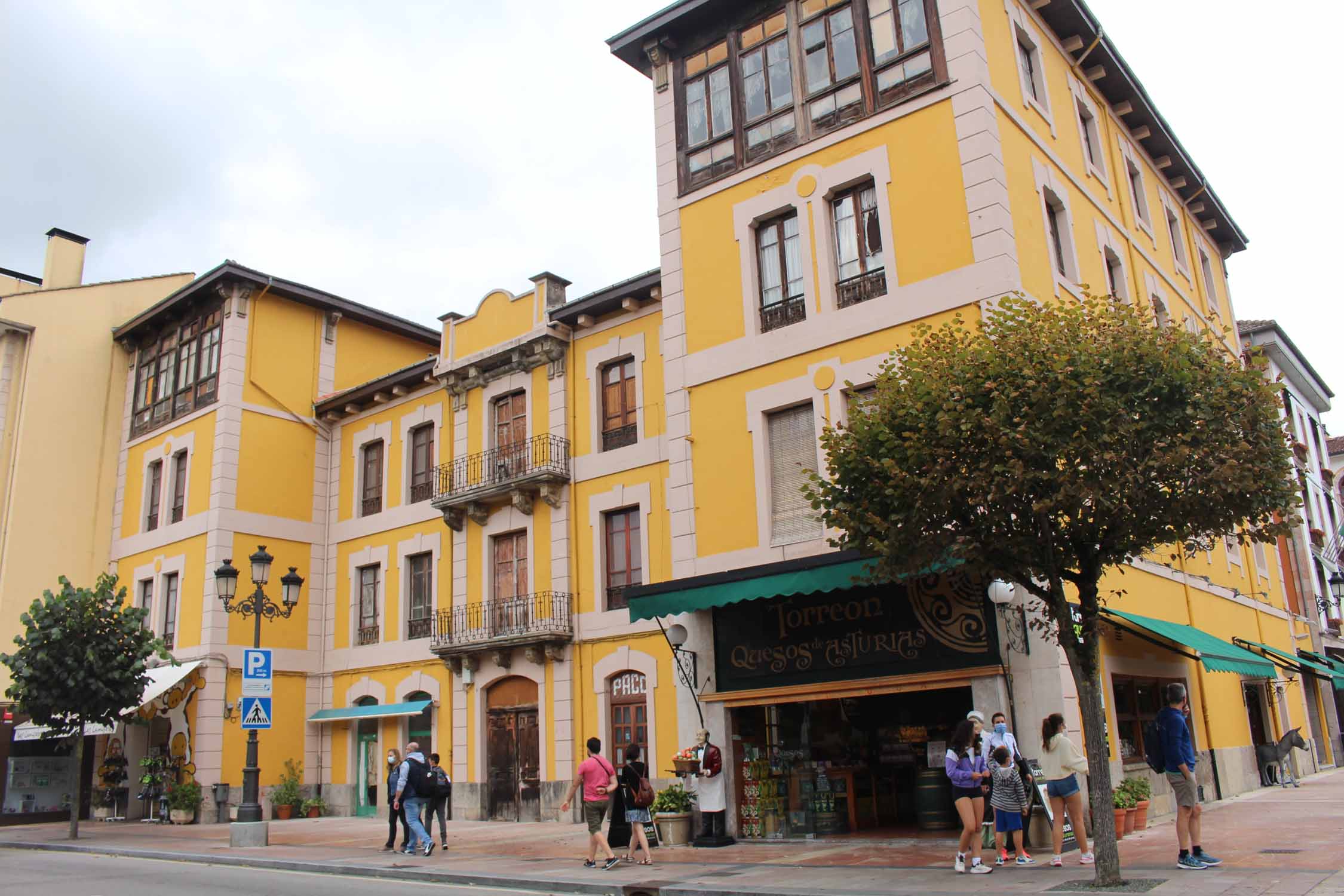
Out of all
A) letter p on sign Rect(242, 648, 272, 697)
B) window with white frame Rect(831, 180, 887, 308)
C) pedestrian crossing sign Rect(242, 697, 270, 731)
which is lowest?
pedestrian crossing sign Rect(242, 697, 270, 731)

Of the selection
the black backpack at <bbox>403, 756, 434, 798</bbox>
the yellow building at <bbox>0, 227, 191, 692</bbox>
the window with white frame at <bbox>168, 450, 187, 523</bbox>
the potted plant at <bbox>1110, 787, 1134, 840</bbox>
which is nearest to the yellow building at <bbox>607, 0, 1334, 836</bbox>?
the potted plant at <bbox>1110, 787, 1134, 840</bbox>

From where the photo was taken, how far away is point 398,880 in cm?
1352

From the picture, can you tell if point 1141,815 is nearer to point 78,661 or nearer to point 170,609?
point 78,661

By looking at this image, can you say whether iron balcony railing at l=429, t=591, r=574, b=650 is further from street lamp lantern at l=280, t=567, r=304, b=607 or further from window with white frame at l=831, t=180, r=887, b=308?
window with white frame at l=831, t=180, r=887, b=308

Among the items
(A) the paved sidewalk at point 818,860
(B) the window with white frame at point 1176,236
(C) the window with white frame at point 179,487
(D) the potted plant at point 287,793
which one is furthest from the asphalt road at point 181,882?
(B) the window with white frame at point 1176,236

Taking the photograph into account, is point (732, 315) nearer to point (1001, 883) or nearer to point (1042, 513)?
point (1042, 513)

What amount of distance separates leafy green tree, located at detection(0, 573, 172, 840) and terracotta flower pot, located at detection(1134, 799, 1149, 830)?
18.9m

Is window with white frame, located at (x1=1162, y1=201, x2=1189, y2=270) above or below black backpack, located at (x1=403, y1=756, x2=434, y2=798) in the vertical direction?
above

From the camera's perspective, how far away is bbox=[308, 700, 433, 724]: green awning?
24422mm

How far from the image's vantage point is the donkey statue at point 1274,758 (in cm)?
2055

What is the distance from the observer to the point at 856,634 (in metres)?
14.4

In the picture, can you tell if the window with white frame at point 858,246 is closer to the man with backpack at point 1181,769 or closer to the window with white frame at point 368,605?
the man with backpack at point 1181,769

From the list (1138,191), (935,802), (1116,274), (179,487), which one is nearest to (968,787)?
(935,802)

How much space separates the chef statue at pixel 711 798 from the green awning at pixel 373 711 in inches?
433
